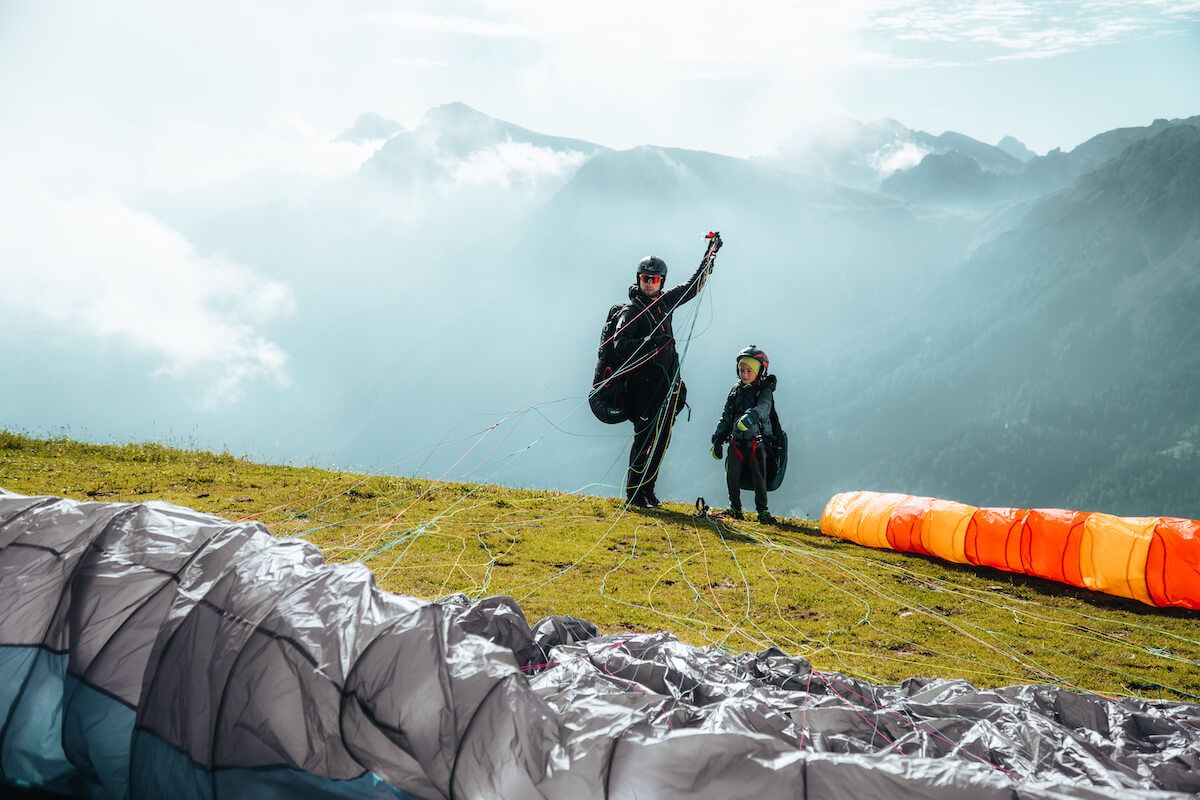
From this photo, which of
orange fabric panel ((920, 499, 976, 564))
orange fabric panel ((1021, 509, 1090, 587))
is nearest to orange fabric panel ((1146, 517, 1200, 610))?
orange fabric panel ((1021, 509, 1090, 587))

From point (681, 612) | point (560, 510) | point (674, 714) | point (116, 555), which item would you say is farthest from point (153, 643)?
point (560, 510)

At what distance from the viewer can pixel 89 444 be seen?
11.8m

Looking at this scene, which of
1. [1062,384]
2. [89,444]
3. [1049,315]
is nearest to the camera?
[89,444]

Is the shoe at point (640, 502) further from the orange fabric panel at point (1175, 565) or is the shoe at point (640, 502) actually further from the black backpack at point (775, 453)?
the orange fabric panel at point (1175, 565)

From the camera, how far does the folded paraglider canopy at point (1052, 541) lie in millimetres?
7266

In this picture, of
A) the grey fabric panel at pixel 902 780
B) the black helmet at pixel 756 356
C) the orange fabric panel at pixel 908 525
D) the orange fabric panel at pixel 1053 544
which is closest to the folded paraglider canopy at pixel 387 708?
the grey fabric panel at pixel 902 780

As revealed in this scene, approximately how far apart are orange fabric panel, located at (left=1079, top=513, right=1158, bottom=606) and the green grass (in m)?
0.19

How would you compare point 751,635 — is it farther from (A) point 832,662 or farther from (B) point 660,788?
(B) point 660,788

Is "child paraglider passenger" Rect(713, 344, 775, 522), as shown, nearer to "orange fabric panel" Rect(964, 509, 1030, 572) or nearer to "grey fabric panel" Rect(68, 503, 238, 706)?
"orange fabric panel" Rect(964, 509, 1030, 572)

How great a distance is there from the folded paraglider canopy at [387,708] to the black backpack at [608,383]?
5.60 m

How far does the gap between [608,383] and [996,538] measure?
479 cm

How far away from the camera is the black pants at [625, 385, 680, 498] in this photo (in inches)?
394

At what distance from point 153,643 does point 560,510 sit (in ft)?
20.9

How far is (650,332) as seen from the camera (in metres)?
9.73
